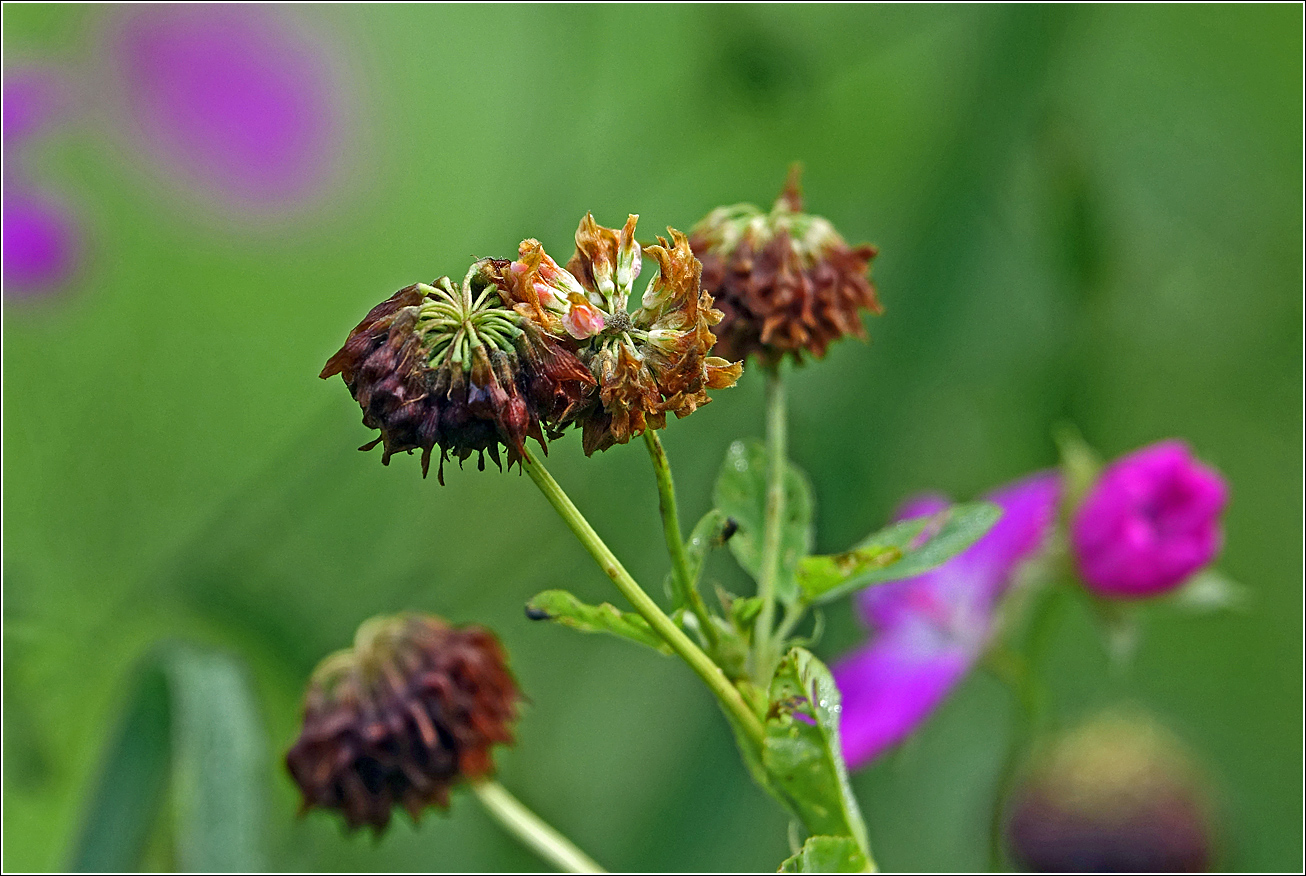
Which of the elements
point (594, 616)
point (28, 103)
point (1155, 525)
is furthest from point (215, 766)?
point (28, 103)

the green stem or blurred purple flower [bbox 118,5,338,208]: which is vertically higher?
blurred purple flower [bbox 118,5,338,208]

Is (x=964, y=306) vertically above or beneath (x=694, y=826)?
above

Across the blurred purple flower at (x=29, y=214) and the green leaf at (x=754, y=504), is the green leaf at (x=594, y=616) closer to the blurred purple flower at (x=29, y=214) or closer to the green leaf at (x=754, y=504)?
the green leaf at (x=754, y=504)

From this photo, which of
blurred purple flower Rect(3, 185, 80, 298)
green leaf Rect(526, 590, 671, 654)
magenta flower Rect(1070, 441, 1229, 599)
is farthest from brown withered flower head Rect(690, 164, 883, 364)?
blurred purple flower Rect(3, 185, 80, 298)

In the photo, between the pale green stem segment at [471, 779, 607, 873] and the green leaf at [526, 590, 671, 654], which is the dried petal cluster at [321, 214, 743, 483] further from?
the pale green stem segment at [471, 779, 607, 873]

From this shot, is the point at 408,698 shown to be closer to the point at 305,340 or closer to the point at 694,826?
the point at 694,826

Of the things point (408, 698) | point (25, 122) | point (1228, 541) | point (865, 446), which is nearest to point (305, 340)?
point (25, 122)
